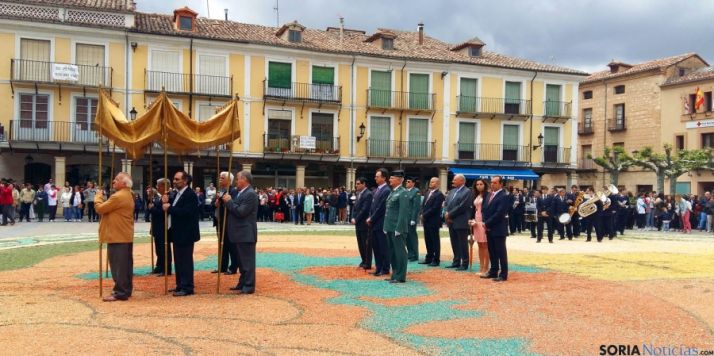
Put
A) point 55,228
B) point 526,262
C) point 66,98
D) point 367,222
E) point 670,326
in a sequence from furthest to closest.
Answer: point 66,98 → point 55,228 → point 526,262 → point 367,222 → point 670,326

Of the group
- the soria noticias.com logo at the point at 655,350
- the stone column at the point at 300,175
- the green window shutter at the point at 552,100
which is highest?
the green window shutter at the point at 552,100

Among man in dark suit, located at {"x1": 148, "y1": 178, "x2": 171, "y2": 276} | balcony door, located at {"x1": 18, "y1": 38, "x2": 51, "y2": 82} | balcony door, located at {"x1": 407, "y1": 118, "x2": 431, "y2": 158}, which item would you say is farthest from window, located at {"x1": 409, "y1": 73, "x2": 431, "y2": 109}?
man in dark suit, located at {"x1": 148, "y1": 178, "x2": 171, "y2": 276}

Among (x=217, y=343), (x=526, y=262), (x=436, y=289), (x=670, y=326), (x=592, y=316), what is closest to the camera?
(x=217, y=343)

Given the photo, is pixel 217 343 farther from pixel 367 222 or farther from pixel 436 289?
pixel 367 222

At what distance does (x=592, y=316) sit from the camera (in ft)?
25.8

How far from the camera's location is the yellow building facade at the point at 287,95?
3127 cm

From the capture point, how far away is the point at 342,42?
127 feet

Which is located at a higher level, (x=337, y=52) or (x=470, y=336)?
(x=337, y=52)

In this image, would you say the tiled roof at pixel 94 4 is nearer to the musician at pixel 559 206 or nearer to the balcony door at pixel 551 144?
the musician at pixel 559 206

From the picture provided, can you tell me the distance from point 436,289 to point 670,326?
3.41 meters

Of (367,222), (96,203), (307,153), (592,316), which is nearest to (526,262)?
(367,222)

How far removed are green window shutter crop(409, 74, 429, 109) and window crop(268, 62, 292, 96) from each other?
7.09 meters

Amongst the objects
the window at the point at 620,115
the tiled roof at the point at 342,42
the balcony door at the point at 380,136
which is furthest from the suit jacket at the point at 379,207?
the window at the point at 620,115

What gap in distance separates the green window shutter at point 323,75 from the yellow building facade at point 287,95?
5 cm
